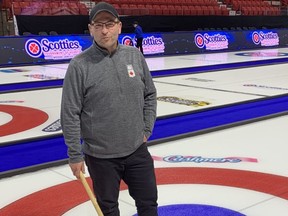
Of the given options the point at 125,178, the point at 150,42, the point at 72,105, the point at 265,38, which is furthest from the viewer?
the point at 265,38

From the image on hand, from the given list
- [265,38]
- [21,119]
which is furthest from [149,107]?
[265,38]

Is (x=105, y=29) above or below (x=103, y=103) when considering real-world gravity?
above

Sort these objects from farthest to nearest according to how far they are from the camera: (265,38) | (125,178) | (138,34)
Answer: (265,38), (138,34), (125,178)

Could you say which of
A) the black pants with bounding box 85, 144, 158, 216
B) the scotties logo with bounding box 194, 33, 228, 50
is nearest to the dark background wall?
the scotties logo with bounding box 194, 33, 228, 50

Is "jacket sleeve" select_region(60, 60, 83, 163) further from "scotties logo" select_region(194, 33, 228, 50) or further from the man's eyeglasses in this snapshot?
"scotties logo" select_region(194, 33, 228, 50)

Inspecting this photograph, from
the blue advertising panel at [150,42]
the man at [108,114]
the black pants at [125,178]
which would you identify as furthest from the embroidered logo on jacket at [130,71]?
the blue advertising panel at [150,42]

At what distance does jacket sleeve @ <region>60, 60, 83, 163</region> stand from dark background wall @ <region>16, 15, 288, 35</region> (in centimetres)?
1261

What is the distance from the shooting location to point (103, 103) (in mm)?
2270

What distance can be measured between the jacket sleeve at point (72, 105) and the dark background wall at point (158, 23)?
12606mm

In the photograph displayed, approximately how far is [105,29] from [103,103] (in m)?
0.37

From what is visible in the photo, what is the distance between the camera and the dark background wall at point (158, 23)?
14.5 meters

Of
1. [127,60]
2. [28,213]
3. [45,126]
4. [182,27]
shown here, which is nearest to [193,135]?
[45,126]

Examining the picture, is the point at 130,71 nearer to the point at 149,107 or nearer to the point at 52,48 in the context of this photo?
the point at 149,107

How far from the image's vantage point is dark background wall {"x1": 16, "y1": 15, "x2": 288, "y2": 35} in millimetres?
14531
